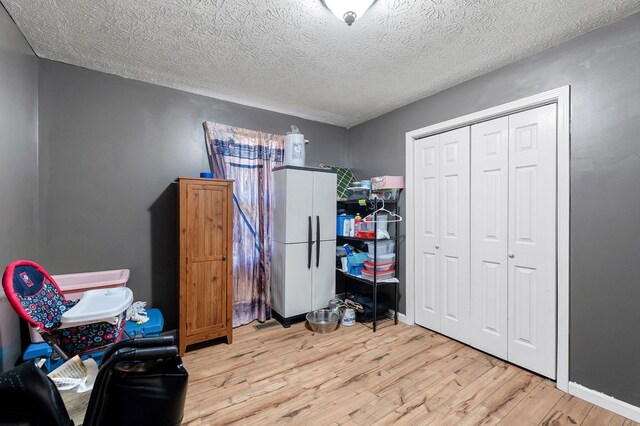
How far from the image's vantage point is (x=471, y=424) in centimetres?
169

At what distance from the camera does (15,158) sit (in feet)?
6.11

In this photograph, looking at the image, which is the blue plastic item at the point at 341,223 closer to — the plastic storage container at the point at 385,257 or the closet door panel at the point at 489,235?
the plastic storage container at the point at 385,257

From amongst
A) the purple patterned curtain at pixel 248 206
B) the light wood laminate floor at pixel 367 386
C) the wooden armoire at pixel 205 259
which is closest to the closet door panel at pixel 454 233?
the light wood laminate floor at pixel 367 386

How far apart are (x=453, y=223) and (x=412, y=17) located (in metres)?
1.85

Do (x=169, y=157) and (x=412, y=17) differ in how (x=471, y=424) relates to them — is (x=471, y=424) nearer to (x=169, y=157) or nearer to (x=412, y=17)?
(x=412, y=17)

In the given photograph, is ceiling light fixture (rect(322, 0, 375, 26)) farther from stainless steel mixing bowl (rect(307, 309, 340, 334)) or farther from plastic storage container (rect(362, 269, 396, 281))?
stainless steel mixing bowl (rect(307, 309, 340, 334))

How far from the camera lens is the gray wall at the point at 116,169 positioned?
7.61ft

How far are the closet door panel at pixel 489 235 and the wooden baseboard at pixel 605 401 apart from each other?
487 millimetres

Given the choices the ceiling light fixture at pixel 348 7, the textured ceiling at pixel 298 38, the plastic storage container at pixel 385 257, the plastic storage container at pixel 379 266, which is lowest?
the plastic storage container at pixel 379 266

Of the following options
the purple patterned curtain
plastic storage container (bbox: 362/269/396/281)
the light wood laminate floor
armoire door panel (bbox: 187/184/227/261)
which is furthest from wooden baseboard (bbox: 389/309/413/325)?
armoire door panel (bbox: 187/184/227/261)

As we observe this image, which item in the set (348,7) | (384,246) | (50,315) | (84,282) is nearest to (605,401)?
(384,246)

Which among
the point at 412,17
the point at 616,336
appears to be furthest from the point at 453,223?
the point at 412,17

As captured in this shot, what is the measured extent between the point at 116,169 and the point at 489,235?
3.49 m

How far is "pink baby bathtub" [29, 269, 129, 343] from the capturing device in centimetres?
207
